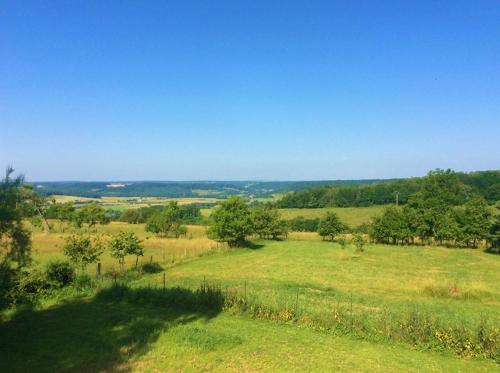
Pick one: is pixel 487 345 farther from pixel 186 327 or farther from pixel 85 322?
pixel 85 322

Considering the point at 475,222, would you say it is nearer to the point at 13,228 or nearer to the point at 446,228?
the point at 446,228

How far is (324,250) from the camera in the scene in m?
45.3

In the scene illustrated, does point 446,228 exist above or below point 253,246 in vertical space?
above

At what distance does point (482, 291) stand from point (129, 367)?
68.7 ft

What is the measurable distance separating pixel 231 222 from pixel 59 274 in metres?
27.6

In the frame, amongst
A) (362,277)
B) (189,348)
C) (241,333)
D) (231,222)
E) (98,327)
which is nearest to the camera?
(189,348)

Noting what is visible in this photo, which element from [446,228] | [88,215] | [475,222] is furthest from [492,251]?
[88,215]

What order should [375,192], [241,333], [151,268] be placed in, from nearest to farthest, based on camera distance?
[241,333] < [151,268] < [375,192]

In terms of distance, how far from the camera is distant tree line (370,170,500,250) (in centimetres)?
4650

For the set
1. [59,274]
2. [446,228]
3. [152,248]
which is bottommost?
[152,248]

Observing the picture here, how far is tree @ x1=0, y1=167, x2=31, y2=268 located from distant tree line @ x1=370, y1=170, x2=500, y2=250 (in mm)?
48603

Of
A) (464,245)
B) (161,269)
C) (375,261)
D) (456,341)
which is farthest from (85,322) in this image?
(464,245)

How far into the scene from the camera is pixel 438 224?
50.5 m

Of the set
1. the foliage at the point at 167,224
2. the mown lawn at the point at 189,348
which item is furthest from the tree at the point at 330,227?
the mown lawn at the point at 189,348
